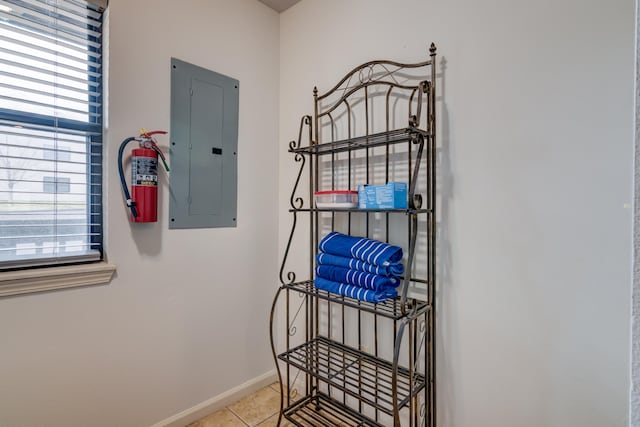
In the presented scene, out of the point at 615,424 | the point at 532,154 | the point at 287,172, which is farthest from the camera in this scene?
the point at 287,172

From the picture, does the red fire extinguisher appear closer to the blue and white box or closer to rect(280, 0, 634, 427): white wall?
the blue and white box

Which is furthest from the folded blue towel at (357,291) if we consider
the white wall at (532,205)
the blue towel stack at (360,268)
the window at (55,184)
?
the window at (55,184)

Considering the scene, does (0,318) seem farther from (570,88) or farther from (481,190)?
(570,88)

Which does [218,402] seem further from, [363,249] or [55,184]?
[55,184]

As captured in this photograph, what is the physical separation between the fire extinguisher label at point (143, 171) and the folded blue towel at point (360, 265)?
843 mm

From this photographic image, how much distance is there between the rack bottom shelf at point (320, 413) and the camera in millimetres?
1490

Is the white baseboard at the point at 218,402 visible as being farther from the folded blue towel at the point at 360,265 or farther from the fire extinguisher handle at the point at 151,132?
the fire extinguisher handle at the point at 151,132

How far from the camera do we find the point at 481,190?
1191mm

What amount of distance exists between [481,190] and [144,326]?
162cm

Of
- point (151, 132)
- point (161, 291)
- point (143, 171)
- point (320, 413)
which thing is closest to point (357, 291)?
point (320, 413)

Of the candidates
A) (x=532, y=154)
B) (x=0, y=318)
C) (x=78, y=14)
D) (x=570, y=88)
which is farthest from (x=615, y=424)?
(x=78, y=14)

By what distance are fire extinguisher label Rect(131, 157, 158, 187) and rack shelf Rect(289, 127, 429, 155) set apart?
2.18 feet

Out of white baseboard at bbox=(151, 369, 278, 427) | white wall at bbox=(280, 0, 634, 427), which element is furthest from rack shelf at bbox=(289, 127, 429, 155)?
white baseboard at bbox=(151, 369, 278, 427)

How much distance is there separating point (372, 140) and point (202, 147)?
0.90 m
